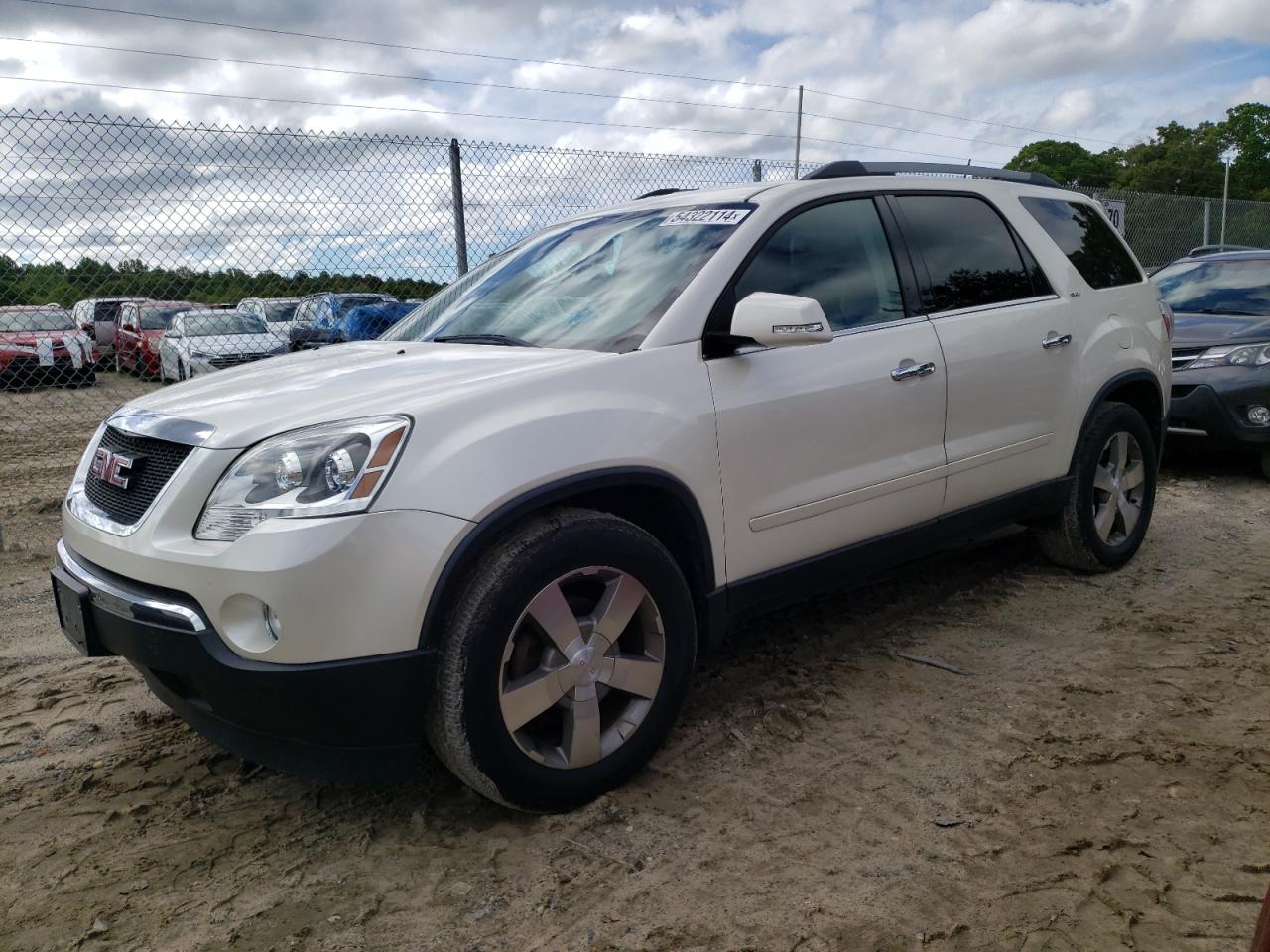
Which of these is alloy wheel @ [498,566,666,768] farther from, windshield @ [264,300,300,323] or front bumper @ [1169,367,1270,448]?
windshield @ [264,300,300,323]

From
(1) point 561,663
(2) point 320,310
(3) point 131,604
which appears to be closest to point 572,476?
(1) point 561,663

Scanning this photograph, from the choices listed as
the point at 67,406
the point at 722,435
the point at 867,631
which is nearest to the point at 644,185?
the point at 867,631

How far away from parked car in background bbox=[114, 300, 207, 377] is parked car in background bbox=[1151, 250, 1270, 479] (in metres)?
8.29

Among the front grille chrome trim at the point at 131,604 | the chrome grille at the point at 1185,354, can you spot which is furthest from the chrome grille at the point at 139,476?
the chrome grille at the point at 1185,354

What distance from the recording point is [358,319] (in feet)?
26.4

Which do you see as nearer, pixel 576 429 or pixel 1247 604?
pixel 576 429

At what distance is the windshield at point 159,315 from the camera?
352 inches

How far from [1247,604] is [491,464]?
3.63 metres

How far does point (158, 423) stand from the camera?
271cm

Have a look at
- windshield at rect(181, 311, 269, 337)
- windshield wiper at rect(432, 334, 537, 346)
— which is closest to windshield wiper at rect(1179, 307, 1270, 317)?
windshield wiper at rect(432, 334, 537, 346)

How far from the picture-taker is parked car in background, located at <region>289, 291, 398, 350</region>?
7.73m

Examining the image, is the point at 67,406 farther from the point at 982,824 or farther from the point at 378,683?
the point at 982,824

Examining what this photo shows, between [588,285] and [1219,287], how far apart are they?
6289mm

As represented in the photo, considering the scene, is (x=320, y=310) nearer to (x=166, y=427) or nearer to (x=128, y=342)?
(x=128, y=342)
